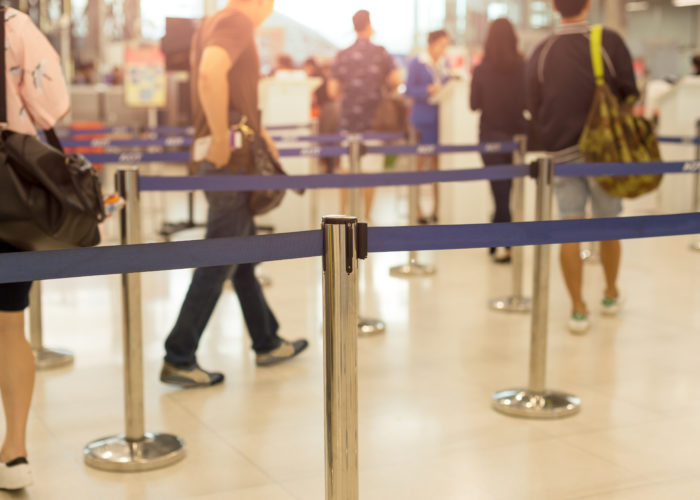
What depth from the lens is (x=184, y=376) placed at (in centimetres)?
398

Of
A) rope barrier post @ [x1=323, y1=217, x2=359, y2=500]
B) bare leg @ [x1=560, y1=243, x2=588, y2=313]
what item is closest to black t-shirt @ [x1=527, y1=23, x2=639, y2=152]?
bare leg @ [x1=560, y1=243, x2=588, y2=313]

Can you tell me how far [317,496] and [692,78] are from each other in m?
8.66

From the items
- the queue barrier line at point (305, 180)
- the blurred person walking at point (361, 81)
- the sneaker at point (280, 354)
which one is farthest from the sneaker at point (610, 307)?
the blurred person walking at point (361, 81)

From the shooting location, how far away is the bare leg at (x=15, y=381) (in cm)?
280

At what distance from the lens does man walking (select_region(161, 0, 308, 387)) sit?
3898 mm

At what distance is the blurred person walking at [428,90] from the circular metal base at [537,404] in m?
5.26

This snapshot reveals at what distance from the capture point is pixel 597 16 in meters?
25.7

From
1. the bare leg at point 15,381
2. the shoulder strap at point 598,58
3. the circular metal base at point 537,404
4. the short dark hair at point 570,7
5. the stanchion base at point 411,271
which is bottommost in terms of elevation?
the circular metal base at point 537,404

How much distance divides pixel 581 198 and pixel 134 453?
9.28 feet

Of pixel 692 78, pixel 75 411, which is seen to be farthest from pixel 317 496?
pixel 692 78

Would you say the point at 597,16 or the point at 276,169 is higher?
the point at 597,16

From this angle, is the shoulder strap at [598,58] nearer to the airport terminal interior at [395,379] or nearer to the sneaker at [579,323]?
the airport terminal interior at [395,379]

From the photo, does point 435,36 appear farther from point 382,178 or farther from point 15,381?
point 15,381

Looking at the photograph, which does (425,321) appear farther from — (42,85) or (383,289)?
(42,85)
